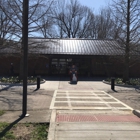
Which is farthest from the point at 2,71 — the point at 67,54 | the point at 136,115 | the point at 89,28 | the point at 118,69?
the point at 89,28

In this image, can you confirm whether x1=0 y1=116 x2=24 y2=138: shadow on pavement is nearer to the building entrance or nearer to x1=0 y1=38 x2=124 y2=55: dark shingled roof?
x1=0 y1=38 x2=124 y2=55: dark shingled roof

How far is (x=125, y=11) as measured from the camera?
19.1m

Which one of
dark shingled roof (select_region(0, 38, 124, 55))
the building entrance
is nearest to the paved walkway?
dark shingled roof (select_region(0, 38, 124, 55))

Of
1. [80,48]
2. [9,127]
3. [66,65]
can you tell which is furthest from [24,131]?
[80,48]

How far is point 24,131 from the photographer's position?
5.54m

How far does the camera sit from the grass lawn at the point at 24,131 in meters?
5.07

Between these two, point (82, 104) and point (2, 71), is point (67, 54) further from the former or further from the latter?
point (82, 104)

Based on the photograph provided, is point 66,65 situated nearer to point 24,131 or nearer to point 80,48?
point 80,48

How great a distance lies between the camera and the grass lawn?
507 centimetres

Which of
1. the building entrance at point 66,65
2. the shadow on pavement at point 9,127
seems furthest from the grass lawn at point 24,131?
the building entrance at point 66,65

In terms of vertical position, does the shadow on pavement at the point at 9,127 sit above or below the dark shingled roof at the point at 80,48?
below

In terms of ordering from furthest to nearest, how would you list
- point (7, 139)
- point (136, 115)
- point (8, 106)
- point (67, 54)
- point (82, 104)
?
1. point (67, 54)
2. point (82, 104)
3. point (8, 106)
4. point (136, 115)
5. point (7, 139)

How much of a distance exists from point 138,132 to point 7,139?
10.4ft

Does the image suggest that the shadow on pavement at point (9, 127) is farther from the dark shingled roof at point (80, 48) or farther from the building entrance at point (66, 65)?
the building entrance at point (66, 65)
